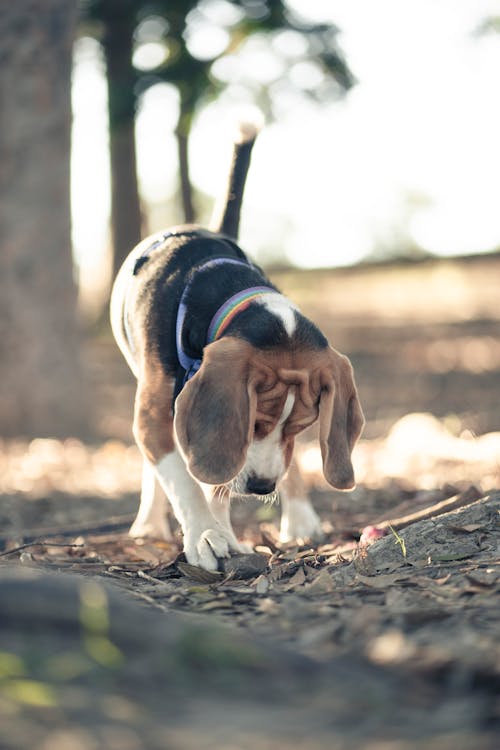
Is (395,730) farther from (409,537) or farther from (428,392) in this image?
(428,392)

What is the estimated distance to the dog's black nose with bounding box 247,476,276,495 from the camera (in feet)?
13.2

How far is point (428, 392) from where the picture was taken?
1271 centimetres

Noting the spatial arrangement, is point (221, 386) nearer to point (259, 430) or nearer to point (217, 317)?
point (259, 430)

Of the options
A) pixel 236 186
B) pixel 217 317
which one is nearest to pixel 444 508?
pixel 217 317

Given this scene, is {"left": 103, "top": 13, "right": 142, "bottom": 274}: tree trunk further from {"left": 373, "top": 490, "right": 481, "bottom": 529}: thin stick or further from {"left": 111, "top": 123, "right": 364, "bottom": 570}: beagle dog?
{"left": 373, "top": 490, "right": 481, "bottom": 529}: thin stick

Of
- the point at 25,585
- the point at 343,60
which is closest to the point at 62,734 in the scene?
the point at 25,585

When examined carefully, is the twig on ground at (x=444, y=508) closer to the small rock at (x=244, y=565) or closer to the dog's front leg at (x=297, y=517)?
the dog's front leg at (x=297, y=517)

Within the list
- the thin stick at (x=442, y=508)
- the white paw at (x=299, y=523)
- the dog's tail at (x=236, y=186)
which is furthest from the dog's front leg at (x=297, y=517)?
the dog's tail at (x=236, y=186)

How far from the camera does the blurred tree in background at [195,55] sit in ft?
41.4

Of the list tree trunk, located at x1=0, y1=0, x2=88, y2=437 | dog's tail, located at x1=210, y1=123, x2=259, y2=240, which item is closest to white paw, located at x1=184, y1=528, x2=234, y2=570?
dog's tail, located at x1=210, y1=123, x2=259, y2=240

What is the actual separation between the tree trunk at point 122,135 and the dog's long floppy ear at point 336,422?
9249 millimetres

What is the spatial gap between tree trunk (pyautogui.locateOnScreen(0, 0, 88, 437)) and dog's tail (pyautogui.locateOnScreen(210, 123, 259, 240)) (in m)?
3.92

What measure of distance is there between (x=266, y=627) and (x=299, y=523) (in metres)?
2.13

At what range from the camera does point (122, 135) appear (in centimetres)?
1452
